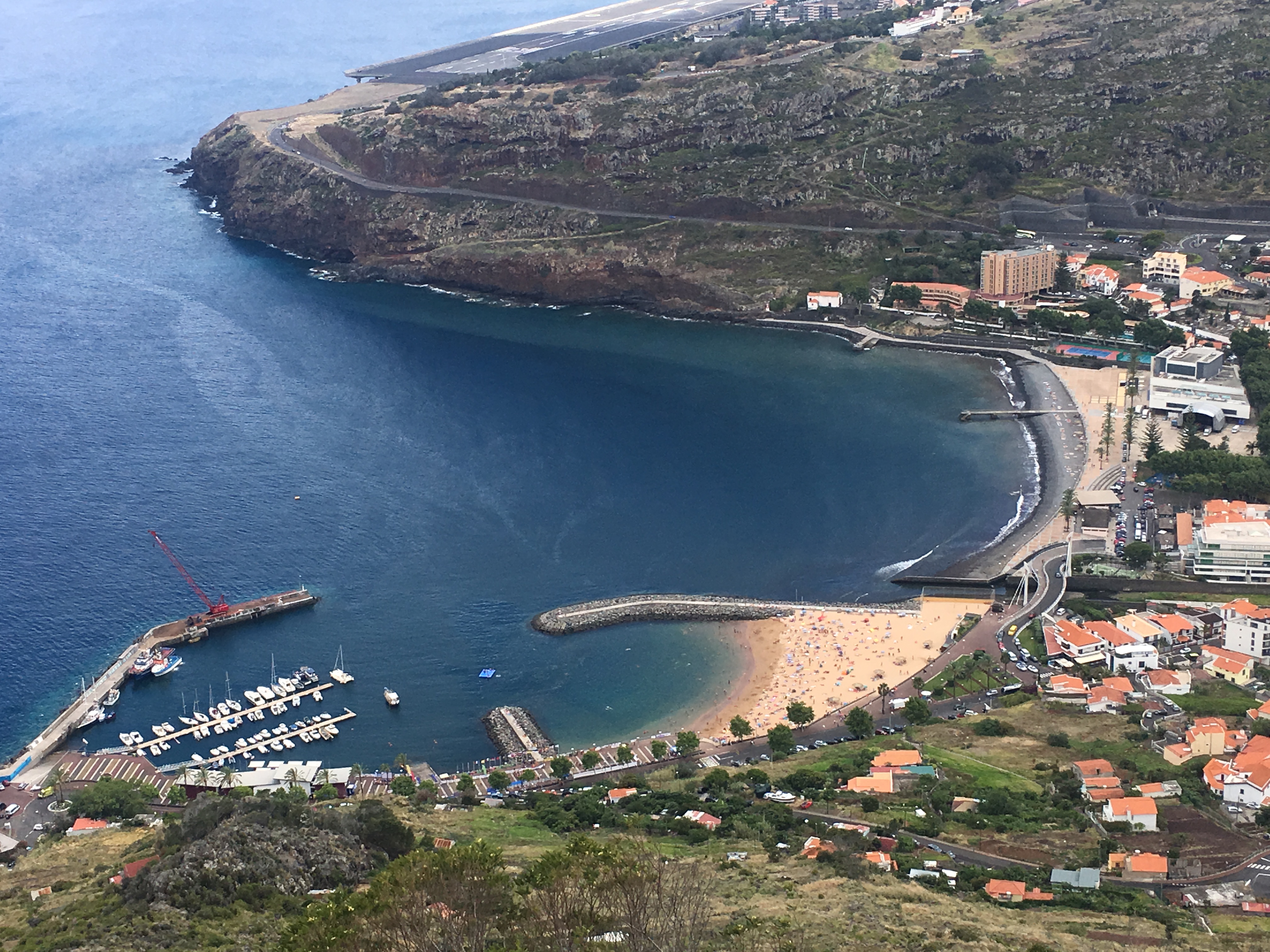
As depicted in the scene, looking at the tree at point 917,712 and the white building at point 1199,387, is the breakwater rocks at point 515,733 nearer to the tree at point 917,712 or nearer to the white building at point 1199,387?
the tree at point 917,712

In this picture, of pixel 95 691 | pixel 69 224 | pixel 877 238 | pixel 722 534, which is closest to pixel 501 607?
pixel 722 534

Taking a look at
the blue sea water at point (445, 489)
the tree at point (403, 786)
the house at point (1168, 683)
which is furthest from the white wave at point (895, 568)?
the tree at point (403, 786)

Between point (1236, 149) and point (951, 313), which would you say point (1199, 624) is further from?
point (1236, 149)

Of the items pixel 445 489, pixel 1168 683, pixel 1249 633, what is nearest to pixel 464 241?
pixel 445 489

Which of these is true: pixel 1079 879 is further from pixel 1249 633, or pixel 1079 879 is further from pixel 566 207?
pixel 566 207

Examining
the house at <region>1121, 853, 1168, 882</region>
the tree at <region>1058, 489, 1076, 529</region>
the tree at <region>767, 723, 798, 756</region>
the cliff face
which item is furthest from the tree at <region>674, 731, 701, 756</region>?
the cliff face

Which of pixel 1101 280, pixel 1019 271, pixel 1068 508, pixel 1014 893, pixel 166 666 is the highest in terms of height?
pixel 1019 271
